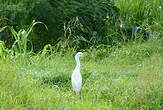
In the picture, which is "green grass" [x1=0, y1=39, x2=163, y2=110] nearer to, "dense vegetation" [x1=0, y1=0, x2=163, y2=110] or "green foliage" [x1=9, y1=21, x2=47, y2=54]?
"dense vegetation" [x1=0, y1=0, x2=163, y2=110]

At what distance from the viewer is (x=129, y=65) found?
7.63 m

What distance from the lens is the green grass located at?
15.4 ft

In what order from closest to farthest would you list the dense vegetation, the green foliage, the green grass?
the green grass, the dense vegetation, the green foliage

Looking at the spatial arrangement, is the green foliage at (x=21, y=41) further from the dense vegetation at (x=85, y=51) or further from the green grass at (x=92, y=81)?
the green grass at (x=92, y=81)

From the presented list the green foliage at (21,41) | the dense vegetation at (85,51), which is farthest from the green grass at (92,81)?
the green foliage at (21,41)

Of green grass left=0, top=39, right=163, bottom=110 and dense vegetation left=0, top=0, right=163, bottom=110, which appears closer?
green grass left=0, top=39, right=163, bottom=110

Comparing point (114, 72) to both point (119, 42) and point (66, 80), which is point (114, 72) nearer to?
point (66, 80)

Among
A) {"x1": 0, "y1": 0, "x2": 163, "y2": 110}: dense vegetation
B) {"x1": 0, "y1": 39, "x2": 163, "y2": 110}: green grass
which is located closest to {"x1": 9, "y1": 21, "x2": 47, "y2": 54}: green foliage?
{"x1": 0, "y1": 0, "x2": 163, "y2": 110}: dense vegetation

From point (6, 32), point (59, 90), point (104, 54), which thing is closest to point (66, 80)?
point (59, 90)

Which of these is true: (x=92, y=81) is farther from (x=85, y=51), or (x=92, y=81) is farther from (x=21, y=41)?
(x=85, y=51)

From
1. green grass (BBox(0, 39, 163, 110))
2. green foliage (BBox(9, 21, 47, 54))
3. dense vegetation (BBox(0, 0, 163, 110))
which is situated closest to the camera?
green grass (BBox(0, 39, 163, 110))

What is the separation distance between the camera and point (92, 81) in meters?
6.23

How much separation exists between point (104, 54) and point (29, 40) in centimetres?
141

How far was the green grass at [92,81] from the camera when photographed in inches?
185
